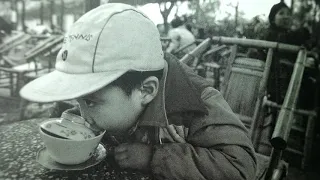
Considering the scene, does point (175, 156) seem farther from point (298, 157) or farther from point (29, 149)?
point (298, 157)

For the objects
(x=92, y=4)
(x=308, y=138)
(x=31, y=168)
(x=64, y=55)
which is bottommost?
(x=308, y=138)

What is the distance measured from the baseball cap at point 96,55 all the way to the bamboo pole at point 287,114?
0.63 meters

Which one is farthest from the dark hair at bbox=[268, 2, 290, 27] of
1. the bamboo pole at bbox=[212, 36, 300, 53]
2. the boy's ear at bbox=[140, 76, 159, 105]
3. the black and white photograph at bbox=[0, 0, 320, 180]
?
the boy's ear at bbox=[140, 76, 159, 105]

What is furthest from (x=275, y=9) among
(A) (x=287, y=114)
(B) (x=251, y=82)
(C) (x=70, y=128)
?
(C) (x=70, y=128)

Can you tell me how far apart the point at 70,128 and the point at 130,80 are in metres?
0.24

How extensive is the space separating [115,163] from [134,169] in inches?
2.9

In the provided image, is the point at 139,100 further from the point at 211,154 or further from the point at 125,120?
the point at 211,154

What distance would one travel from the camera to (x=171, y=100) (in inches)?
39.0

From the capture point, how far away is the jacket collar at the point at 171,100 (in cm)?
95

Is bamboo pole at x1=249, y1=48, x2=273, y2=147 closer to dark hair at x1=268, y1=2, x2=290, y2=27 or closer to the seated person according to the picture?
the seated person

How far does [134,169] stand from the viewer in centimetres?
84

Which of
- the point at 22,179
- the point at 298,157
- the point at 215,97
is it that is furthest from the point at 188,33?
the point at 22,179

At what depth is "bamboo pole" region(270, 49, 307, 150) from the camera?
3.57ft

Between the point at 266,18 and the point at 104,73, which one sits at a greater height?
the point at 266,18
